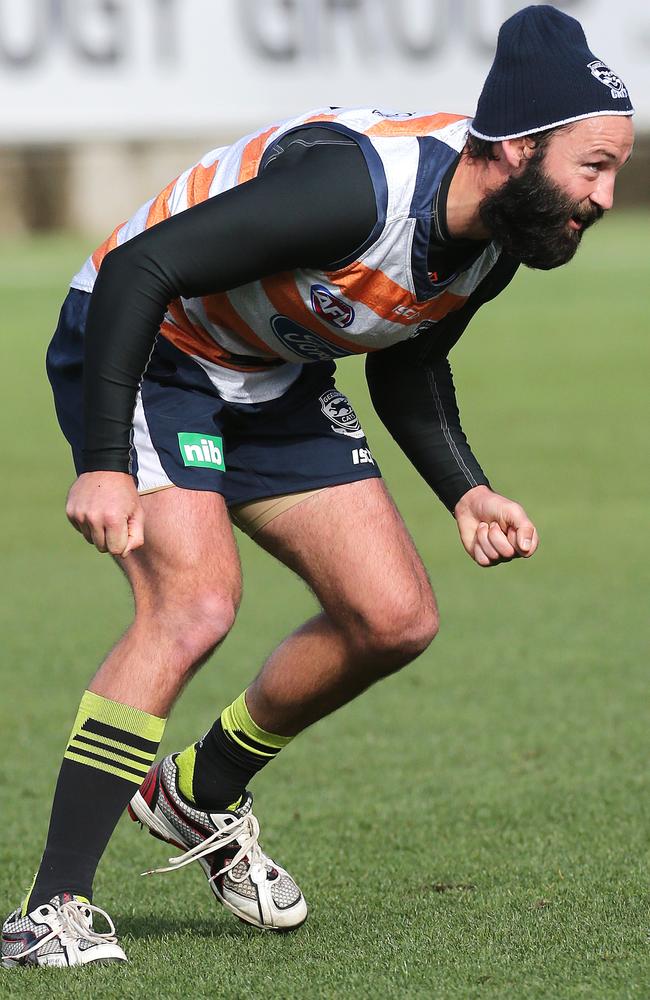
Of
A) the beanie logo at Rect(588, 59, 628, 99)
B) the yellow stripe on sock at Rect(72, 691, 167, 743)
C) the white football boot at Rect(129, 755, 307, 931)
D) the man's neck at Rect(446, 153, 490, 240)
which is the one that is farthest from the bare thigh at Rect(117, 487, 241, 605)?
the beanie logo at Rect(588, 59, 628, 99)

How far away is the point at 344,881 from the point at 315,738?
1.89m

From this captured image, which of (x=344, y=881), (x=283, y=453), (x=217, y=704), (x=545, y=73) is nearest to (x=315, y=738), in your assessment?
(x=217, y=704)

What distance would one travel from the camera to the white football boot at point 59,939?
3275mm

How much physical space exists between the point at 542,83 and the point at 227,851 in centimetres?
194

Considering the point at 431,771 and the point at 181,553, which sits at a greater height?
the point at 181,553

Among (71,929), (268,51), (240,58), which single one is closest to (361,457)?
(71,929)

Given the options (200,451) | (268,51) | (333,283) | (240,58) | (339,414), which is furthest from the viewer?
(240,58)

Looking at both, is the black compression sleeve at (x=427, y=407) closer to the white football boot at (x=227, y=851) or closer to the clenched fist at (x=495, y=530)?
the clenched fist at (x=495, y=530)

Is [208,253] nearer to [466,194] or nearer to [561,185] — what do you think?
[466,194]

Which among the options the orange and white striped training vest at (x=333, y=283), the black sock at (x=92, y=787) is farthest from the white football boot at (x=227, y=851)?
the orange and white striped training vest at (x=333, y=283)

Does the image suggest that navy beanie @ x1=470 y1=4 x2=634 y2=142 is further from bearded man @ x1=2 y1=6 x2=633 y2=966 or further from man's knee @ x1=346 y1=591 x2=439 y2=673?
man's knee @ x1=346 y1=591 x2=439 y2=673

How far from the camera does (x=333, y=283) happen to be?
11.1 feet

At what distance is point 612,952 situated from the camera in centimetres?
322

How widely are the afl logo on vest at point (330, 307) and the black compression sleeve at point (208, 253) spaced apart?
13 cm
